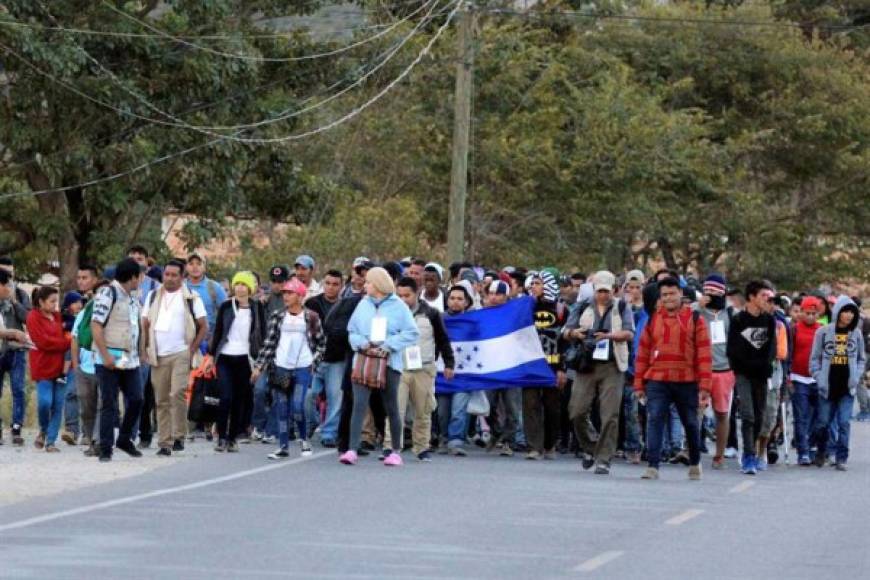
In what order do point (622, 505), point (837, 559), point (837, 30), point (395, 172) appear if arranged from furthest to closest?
point (837, 30) < point (395, 172) < point (622, 505) < point (837, 559)

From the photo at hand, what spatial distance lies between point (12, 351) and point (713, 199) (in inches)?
1207

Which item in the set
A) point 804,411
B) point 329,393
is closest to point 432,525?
point 329,393

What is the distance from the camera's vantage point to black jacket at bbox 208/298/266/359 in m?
20.3

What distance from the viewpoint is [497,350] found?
21.9m

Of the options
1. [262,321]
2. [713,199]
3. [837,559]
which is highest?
[713,199]

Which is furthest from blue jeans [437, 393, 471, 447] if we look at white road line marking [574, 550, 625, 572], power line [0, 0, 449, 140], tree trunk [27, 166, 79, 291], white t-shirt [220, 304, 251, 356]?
tree trunk [27, 166, 79, 291]

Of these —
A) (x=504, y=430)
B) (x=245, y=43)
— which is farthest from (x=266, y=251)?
(x=504, y=430)

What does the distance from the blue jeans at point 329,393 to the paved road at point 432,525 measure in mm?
1699

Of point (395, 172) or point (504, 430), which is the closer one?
point (504, 430)

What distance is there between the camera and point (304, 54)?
113 feet

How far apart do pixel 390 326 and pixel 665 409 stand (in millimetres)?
2710

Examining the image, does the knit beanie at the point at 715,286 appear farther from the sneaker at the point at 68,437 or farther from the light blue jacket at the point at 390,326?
the sneaker at the point at 68,437

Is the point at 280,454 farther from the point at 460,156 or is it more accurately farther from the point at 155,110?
the point at 460,156

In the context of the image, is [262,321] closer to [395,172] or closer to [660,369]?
[660,369]
